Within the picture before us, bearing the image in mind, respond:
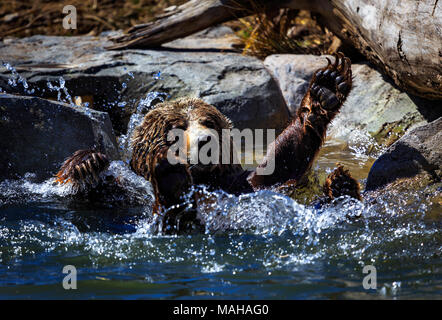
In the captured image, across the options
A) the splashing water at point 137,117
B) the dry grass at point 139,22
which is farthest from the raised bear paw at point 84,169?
the dry grass at point 139,22

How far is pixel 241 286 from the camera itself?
10.8 ft

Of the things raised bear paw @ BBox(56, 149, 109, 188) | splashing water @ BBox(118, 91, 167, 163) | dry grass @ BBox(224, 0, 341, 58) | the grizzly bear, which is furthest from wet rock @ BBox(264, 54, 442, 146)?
raised bear paw @ BBox(56, 149, 109, 188)

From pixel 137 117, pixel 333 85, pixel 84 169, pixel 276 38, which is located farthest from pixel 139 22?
pixel 333 85

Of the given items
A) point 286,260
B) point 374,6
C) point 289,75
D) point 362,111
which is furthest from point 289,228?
point 289,75

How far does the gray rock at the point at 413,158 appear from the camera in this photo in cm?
494

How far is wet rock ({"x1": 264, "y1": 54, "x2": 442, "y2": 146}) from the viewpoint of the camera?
665 cm

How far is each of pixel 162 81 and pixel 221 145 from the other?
11.0 feet

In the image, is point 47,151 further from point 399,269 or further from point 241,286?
point 399,269

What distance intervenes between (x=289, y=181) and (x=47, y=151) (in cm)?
224

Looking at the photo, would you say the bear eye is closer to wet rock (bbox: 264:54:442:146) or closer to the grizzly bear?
the grizzly bear

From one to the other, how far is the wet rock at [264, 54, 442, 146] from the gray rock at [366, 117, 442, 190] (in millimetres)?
1518

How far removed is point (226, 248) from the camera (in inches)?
156

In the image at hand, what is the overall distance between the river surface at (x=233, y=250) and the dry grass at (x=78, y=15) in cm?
651

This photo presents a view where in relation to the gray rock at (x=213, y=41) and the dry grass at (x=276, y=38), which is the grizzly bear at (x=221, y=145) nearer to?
the dry grass at (x=276, y=38)
